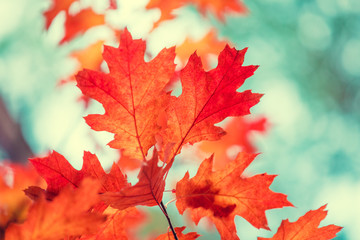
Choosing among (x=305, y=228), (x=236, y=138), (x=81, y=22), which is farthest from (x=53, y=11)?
A: (x=305, y=228)

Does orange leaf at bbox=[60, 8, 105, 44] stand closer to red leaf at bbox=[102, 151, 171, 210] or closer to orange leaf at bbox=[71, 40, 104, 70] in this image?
orange leaf at bbox=[71, 40, 104, 70]

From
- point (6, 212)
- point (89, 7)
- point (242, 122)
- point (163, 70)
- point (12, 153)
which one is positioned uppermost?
point (89, 7)

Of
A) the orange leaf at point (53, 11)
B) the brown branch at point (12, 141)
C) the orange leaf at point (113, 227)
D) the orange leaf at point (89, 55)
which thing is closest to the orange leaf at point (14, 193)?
the brown branch at point (12, 141)

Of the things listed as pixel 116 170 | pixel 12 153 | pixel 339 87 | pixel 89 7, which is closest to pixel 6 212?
pixel 12 153

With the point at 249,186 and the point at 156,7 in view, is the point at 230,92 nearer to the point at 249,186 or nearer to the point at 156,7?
the point at 249,186

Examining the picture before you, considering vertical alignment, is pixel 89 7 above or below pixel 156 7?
above

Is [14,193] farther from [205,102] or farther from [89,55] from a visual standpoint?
[205,102]
